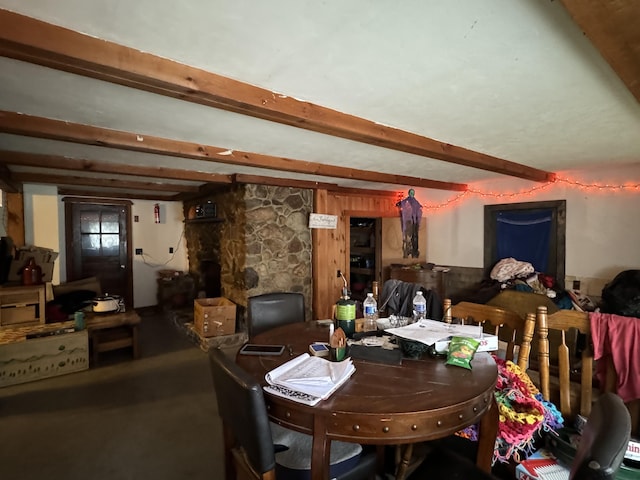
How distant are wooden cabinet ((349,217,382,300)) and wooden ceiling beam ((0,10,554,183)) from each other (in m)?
3.80

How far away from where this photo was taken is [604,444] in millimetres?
735

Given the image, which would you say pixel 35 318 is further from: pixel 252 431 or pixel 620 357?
pixel 620 357

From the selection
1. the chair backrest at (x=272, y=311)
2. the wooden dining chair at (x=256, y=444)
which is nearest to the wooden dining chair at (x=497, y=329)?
the wooden dining chair at (x=256, y=444)

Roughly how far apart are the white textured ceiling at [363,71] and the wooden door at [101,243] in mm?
2975

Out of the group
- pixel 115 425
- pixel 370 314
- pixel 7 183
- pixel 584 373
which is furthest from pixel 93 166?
pixel 584 373

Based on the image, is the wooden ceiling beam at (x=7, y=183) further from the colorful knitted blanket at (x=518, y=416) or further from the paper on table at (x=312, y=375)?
the colorful knitted blanket at (x=518, y=416)

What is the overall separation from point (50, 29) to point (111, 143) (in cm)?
129

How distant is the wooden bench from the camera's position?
11.8ft

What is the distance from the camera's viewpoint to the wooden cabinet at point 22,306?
3307 millimetres

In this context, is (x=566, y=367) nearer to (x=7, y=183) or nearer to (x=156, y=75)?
(x=156, y=75)

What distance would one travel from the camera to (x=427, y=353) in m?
1.59

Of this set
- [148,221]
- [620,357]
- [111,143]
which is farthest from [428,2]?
[148,221]

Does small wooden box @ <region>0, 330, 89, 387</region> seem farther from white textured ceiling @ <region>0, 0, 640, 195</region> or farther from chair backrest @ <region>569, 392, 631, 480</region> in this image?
chair backrest @ <region>569, 392, 631, 480</region>

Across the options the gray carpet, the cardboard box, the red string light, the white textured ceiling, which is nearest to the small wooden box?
the gray carpet
